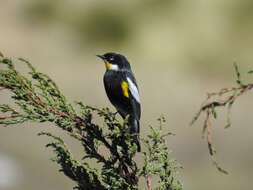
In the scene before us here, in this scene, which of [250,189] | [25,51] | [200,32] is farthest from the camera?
[200,32]

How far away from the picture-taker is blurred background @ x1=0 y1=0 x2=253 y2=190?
2678 cm

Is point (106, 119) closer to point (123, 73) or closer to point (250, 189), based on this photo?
point (123, 73)

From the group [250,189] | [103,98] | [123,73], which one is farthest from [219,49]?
[123,73]

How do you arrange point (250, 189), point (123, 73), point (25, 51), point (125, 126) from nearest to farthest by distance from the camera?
point (125, 126) → point (123, 73) → point (250, 189) → point (25, 51)

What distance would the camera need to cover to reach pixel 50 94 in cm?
448

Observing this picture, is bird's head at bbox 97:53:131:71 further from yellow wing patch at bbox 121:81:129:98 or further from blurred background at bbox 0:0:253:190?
blurred background at bbox 0:0:253:190

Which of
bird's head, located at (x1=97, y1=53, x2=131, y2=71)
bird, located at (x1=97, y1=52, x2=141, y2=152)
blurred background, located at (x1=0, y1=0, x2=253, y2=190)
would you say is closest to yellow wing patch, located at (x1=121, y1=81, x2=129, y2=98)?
bird, located at (x1=97, y1=52, x2=141, y2=152)

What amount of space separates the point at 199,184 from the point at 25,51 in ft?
34.6

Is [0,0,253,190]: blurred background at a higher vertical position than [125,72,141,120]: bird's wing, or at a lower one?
higher

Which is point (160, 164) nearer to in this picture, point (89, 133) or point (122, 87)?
point (89, 133)

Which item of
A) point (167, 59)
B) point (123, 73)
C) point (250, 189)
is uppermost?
point (167, 59)

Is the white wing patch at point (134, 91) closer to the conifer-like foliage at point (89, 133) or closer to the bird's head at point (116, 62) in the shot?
the bird's head at point (116, 62)

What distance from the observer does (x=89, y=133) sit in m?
4.49

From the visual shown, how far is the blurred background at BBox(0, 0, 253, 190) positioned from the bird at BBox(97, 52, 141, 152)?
18.1 m
